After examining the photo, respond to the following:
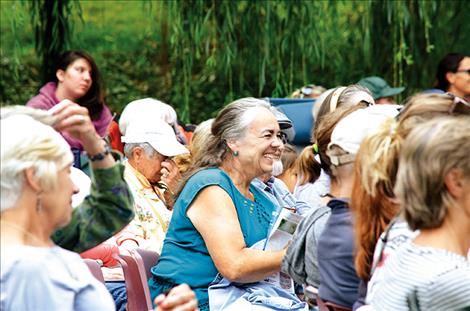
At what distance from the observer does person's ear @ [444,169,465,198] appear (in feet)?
10.2

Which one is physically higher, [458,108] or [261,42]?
[458,108]

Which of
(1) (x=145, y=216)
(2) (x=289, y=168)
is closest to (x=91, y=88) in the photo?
(2) (x=289, y=168)

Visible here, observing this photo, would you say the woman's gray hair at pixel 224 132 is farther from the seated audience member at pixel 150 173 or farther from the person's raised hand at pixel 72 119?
the person's raised hand at pixel 72 119

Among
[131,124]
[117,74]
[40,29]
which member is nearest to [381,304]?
[131,124]

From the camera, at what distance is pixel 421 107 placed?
3.64m

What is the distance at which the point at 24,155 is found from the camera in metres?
2.96

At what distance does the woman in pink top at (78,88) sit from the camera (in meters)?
8.17

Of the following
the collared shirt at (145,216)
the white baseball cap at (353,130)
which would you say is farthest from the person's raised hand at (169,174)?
the white baseball cap at (353,130)

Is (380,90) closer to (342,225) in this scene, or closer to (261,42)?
(261,42)

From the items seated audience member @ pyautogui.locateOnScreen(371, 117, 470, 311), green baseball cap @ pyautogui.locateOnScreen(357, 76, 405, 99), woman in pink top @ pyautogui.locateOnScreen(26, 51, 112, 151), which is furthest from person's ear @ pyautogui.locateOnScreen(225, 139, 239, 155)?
green baseball cap @ pyautogui.locateOnScreen(357, 76, 405, 99)

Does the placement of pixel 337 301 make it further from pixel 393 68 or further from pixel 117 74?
pixel 117 74

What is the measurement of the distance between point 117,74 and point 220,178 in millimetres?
6987

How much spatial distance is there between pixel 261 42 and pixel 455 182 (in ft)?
21.5

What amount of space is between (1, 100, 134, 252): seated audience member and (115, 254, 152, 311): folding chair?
4.53 feet
